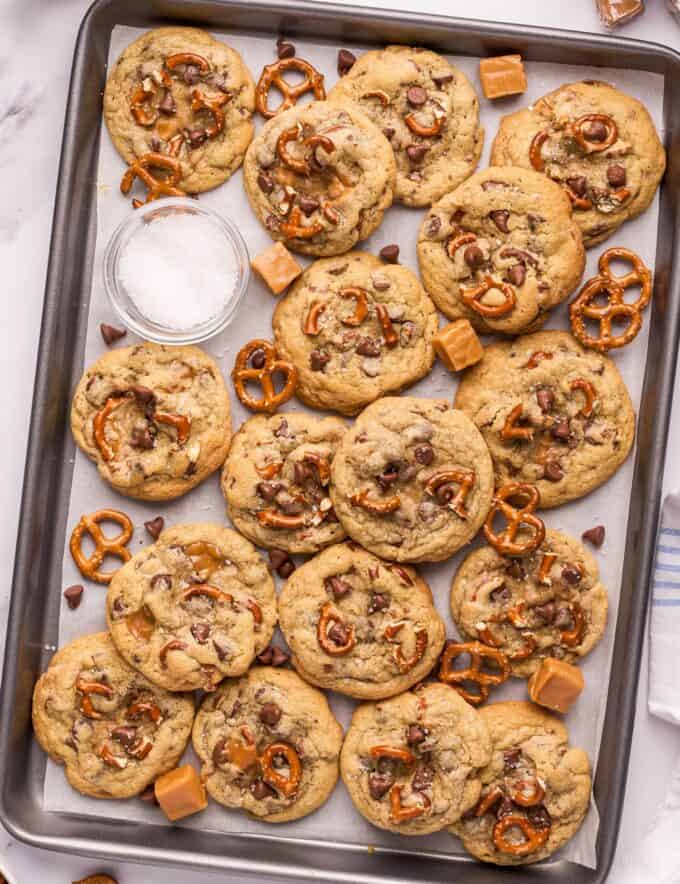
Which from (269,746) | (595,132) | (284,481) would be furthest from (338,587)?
(595,132)

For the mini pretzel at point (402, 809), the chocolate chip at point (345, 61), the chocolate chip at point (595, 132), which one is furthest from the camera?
the chocolate chip at point (345, 61)

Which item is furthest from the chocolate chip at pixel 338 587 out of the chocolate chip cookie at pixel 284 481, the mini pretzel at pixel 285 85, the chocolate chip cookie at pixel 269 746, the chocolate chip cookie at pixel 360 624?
the mini pretzel at pixel 285 85

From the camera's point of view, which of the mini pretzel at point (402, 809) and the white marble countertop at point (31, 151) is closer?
the mini pretzel at point (402, 809)

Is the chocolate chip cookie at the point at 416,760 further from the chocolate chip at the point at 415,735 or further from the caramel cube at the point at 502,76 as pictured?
the caramel cube at the point at 502,76

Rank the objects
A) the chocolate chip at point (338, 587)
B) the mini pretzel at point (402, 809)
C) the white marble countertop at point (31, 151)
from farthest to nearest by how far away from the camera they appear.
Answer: the white marble countertop at point (31, 151), the chocolate chip at point (338, 587), the mini pretzel at point (402, 809)

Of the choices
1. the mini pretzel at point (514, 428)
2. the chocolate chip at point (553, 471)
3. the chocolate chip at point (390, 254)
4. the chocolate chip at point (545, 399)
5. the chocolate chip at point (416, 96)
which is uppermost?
the chocolate chip at point (416, 96)

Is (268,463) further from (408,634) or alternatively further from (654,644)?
(654,644)

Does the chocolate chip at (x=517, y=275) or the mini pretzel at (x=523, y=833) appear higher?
the chocolate chip at (x=517, y=275)

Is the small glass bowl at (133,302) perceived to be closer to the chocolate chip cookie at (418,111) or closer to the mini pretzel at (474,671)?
the chocolate chip cookie at (418,111)
